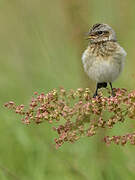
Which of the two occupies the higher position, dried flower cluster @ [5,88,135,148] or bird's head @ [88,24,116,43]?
bird's head @ [88,24,116,43]

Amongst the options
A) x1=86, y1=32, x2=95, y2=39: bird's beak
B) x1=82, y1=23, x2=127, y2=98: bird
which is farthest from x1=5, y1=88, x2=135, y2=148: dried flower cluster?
x1=86, y1=32, x2=95, y2=39: bird's beak

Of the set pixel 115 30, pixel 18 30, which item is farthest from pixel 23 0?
pixel 18 30

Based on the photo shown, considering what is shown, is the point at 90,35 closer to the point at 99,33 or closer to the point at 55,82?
the point at 99,33

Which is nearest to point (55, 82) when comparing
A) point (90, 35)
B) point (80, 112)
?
point (90, 35)

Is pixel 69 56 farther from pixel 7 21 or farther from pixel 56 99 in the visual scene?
pixel 56 99

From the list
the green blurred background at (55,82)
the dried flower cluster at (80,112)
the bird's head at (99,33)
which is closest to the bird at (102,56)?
the bird's head at (99,33)

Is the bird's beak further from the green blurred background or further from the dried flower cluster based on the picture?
the dried flower cluster

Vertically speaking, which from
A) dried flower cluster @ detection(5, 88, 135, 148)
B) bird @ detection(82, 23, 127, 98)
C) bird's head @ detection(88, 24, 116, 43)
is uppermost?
bird's head @ detection(88, 24, 116, 43)

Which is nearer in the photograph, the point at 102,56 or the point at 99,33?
the point at 102,56
